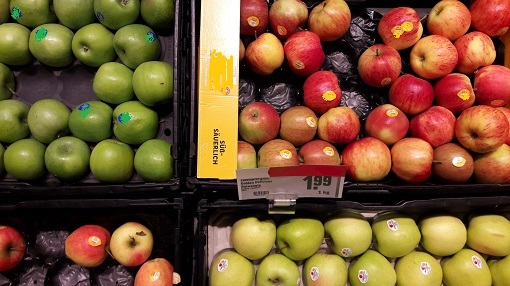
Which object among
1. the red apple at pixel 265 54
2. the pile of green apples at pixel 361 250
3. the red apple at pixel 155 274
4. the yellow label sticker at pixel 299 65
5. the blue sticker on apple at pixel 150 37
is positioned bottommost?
the red apple at pixel 155 274

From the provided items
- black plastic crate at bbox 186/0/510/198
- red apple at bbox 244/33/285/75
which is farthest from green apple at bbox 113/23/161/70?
red apple at bbox 244/33/285/75

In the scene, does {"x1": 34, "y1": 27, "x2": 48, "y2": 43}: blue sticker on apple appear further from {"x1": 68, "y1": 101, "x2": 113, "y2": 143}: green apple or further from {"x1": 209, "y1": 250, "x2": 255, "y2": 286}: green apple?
{"x1": 209, "y1": 250, "x2": 255, "y2": 286}: green apple

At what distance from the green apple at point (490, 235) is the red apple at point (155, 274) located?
1231 mm

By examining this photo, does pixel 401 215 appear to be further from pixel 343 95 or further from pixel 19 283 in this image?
pixel 19 283

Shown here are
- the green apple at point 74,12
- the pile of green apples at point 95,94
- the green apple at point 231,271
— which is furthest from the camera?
the green apple at point 74,12

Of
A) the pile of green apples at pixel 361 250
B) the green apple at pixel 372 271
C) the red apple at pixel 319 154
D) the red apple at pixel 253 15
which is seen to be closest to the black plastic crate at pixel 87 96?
the red apple at pixel 253 15

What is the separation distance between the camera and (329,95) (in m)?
1.45

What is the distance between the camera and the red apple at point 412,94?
1.45 metres

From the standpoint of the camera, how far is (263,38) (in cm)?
150

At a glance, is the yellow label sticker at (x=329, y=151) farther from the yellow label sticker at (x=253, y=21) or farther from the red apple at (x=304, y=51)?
the yellow label sticker at (x=253, y=21)

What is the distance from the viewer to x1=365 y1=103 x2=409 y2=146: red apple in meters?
1.42

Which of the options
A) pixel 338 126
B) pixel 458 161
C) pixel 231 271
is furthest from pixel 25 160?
pixel 458 161

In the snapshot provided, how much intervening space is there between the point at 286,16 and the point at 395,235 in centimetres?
101

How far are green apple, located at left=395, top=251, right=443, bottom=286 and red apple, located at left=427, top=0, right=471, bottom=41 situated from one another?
0.97 meters
